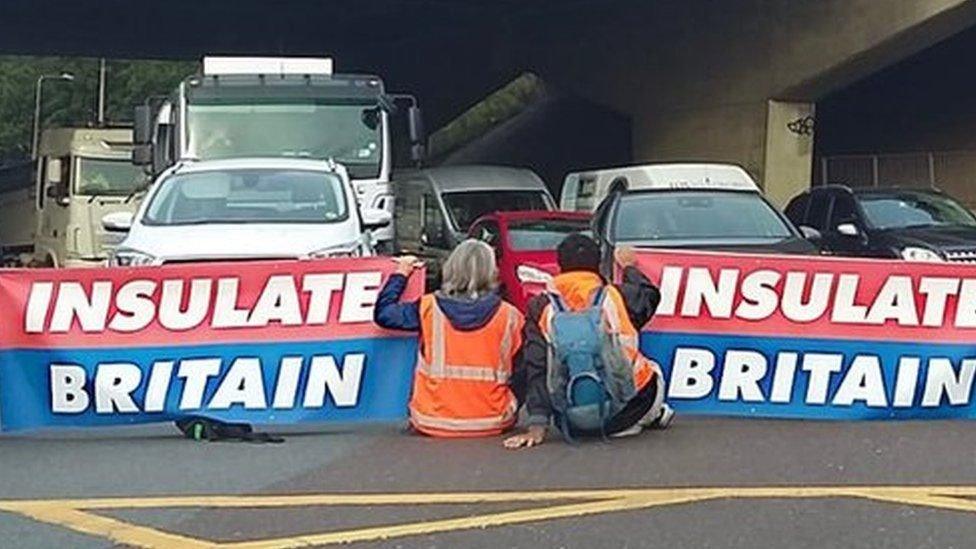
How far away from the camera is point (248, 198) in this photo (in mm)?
14516

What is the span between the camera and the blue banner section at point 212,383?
10414mm

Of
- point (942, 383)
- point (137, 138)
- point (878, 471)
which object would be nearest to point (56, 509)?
point (878, 471)

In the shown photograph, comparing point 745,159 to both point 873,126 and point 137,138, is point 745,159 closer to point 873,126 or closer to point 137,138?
point 873,126

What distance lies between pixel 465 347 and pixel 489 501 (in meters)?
2.04

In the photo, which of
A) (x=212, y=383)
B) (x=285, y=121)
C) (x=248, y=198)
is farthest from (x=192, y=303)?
(x=285, y=121)

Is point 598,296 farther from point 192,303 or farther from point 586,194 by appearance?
point 586,194

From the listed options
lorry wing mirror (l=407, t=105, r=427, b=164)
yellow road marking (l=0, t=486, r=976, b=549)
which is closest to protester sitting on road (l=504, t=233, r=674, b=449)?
yellow road marking (l=0, t=486, r=976, b=549)

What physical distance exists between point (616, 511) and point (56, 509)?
109 inches

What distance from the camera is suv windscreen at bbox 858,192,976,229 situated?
1898 centimetres

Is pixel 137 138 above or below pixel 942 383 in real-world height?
above

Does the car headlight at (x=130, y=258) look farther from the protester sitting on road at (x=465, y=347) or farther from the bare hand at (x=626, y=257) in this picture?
the bare hand at (x=626, y=257)

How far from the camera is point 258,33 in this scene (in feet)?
146

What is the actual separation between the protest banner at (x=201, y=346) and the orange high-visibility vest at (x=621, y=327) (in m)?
1.03

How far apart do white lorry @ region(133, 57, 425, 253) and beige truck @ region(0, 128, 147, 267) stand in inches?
195
